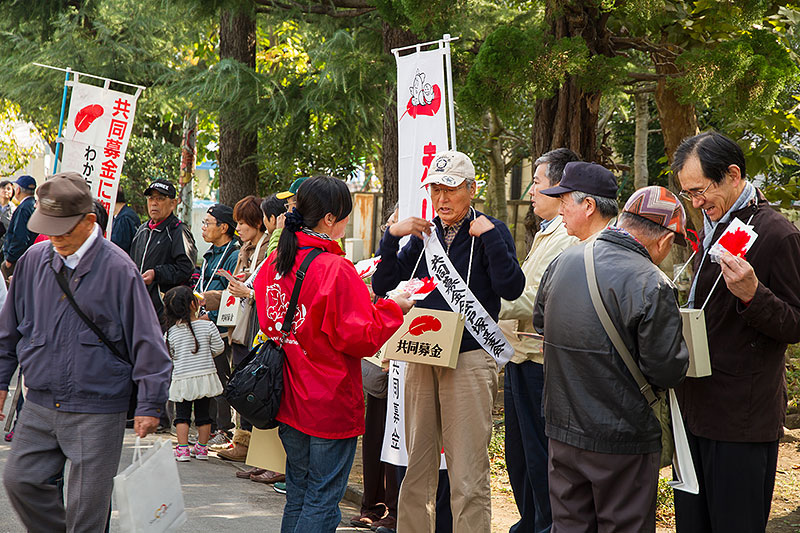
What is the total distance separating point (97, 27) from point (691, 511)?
11.4 m

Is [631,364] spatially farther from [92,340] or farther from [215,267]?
[215,267]

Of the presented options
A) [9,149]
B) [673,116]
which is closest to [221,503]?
[673,116]

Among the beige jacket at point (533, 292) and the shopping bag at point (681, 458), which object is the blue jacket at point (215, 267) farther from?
the shopping bag at point (681, 458)

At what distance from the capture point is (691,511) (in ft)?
11.8

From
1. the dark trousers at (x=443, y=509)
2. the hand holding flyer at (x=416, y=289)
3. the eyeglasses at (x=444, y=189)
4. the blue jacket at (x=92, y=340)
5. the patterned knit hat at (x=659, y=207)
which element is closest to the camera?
the patterned knit hat at (x=659, y=207)

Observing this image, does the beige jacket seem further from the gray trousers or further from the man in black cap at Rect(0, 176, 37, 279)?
the man in black cap at Rect(0, 176, 37, 279)

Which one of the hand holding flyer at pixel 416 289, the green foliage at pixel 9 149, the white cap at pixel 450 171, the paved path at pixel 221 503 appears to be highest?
the green foliage at pixel 9 149

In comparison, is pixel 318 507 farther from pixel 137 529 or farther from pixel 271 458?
pixel 137 529

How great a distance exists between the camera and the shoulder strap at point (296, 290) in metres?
3.62

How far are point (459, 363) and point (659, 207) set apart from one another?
1471 millimetres

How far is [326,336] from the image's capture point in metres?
3.64

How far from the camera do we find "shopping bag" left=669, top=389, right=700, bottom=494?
3.17 meters

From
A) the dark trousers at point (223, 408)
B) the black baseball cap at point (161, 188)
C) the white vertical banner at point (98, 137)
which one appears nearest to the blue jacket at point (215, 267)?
the dark trousers at point (223, 408)

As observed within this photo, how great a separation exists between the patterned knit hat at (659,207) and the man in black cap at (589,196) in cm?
29
